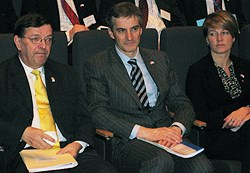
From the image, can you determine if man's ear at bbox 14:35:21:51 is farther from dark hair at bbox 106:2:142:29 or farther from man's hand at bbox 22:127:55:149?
dark hair at bbox 106:2:142:29

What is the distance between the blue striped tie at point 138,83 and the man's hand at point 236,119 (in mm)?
557

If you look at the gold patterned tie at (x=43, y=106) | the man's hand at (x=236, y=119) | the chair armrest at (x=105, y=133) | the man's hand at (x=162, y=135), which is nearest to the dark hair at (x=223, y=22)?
the man's hand at (x=236, y=119)

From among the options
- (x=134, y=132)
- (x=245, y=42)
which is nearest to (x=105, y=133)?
(x=134, y=132)

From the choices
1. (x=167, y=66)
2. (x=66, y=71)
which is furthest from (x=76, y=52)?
(x=167, y=66)

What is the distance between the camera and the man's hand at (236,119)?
139 inches

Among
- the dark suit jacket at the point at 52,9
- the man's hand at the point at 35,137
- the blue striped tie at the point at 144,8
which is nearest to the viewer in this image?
the man's hand at the point at 35,137

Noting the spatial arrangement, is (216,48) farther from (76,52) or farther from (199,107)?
(76,52)

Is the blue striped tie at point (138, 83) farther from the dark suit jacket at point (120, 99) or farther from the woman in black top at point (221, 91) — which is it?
the woman in black top at point (221, 91)

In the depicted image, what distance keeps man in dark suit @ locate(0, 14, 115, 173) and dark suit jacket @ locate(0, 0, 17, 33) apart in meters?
1.12

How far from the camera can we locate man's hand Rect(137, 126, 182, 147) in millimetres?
3193

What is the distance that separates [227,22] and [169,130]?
3.19 ft

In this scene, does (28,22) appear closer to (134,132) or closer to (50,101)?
(50,101)

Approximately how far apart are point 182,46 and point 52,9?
1212mm

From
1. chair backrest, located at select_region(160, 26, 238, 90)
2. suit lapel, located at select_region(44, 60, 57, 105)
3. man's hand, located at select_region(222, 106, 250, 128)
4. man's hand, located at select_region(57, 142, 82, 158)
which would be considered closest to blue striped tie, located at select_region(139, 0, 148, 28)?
chair backrest, located at select_region(160, 26, 238, 90)
